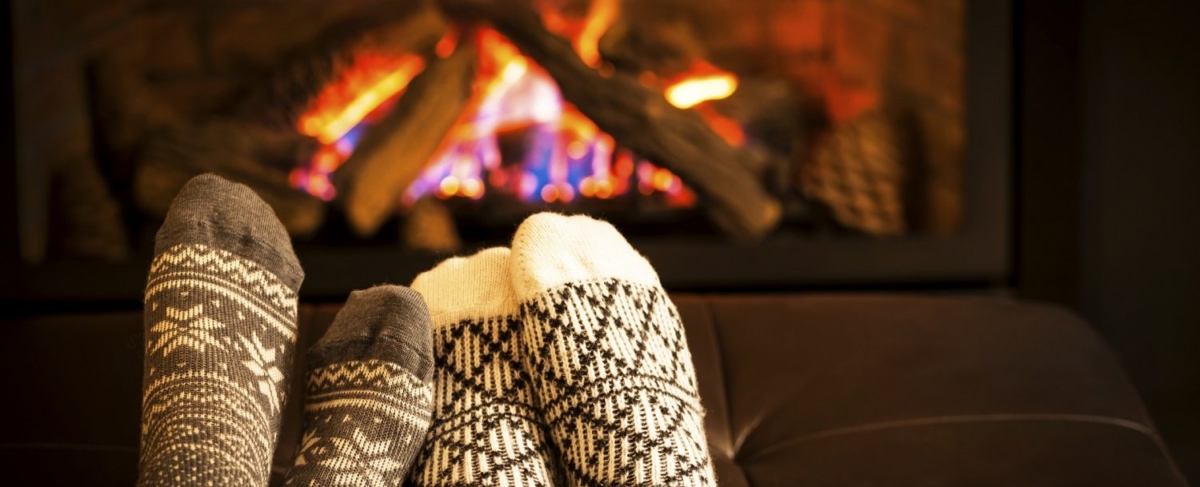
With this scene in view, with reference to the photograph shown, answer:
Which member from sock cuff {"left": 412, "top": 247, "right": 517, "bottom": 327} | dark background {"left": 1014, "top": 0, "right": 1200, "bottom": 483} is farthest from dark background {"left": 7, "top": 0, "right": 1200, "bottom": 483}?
sock cuff {"left": 412, "top": 247, "right": 517, "bottom": 327}

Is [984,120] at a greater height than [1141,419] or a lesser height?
greater

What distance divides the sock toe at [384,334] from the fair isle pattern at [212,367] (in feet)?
0.16

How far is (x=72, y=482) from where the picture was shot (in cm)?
86

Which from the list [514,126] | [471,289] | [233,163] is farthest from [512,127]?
[471,289]

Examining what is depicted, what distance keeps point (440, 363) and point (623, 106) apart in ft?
2.39

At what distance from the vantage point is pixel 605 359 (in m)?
0.84

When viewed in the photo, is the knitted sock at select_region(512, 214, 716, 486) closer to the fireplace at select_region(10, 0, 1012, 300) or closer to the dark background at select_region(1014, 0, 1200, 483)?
the fireplace at select_region(10, 0, 1012, 300)

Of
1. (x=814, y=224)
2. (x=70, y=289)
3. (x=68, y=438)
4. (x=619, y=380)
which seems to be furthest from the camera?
(x=814, y=224)

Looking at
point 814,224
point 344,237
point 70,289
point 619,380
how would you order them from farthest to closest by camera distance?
point 814,224 < point 344,237 < point 70,289 < point 619,380

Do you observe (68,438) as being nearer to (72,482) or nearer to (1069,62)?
(72,482)

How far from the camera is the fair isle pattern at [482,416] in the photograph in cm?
79

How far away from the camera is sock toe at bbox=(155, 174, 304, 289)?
33.7 inches

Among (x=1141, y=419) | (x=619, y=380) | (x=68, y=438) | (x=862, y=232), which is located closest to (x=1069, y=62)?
(x=862, y=232)

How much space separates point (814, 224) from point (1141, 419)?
761 mm
